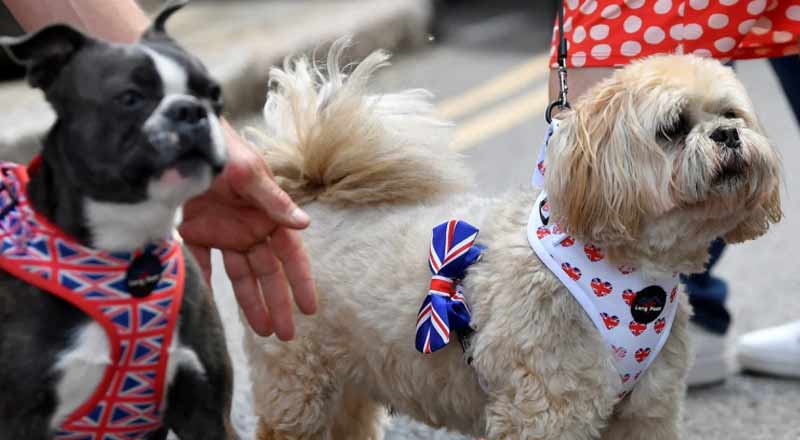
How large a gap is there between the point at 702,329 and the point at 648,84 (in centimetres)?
160

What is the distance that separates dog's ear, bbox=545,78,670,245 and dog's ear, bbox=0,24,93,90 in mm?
1096

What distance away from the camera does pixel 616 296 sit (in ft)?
8.71

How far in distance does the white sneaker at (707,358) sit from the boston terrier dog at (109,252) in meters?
2.18

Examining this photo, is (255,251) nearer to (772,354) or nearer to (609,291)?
(609,291)

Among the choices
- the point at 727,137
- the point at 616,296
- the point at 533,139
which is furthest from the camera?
the point at 533,139

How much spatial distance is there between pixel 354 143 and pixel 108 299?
1.22m

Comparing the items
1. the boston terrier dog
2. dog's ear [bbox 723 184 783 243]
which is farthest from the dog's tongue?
dog's ear [bbox 723 184 783 243]

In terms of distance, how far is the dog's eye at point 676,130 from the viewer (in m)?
2.60

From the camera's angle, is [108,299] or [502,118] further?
[502,118]

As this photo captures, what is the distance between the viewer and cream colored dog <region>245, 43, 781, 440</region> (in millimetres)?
2580

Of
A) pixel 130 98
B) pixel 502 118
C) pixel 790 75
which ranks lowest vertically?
pixel 502 118

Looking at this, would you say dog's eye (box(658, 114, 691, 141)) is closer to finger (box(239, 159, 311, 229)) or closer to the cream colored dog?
the cream colored dog

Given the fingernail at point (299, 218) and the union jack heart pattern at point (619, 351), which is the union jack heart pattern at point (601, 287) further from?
the fingernail at point (299, 218)

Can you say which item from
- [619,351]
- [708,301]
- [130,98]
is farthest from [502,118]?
[130,98]
